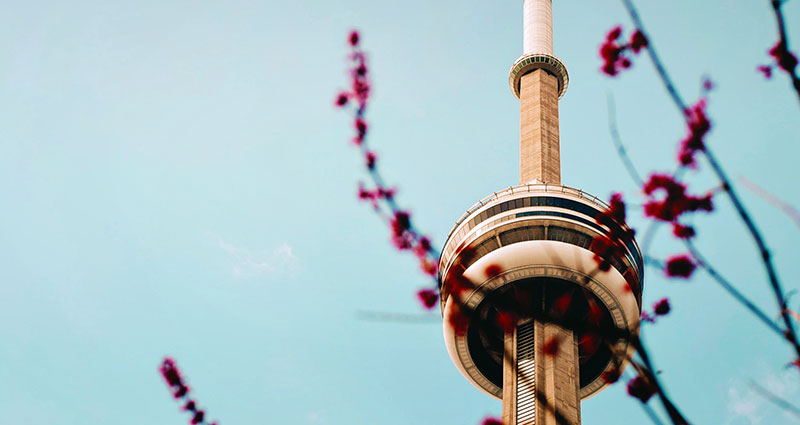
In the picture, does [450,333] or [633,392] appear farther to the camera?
[450,333]

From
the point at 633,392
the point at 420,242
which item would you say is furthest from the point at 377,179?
the point at 633,392

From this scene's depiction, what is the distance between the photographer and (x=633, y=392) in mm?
8656

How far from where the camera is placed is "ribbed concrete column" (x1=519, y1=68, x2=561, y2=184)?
201ft

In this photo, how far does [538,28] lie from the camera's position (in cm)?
7350

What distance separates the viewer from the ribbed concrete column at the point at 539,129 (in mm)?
61250

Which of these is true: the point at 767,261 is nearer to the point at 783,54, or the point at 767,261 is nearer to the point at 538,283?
the point at 783,54

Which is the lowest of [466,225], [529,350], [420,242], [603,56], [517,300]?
[517,300]

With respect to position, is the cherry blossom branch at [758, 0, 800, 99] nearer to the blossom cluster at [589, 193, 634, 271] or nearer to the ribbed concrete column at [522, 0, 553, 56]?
the blossom cluster at [589, 193, 634, 271]

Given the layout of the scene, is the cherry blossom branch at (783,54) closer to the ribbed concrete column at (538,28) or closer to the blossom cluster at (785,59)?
the blossom cluster at (785,59)

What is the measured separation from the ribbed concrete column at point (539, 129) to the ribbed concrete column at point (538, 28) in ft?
11.1

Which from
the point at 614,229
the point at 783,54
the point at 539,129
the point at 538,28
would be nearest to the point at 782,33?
the point at 783,54

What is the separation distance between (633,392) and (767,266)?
2.42 metres

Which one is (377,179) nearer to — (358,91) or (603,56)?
(358,91)

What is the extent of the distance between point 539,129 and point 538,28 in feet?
46.7
